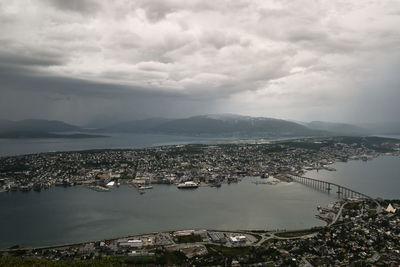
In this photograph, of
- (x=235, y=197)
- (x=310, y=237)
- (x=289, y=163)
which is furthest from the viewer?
(x=289, y=163)

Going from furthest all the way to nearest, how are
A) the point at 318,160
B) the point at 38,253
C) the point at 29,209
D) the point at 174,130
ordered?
the point at 174,130
the point at 318,160
the point at 29,209
the point at 38,253

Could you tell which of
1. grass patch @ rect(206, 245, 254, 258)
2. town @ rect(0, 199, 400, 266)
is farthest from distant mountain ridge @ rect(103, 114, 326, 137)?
grass patch @ rect(206, 245, 254, 258)

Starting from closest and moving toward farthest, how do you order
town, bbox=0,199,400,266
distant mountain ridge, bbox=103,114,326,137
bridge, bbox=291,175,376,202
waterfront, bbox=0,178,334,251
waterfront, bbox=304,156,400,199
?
town, bbox=0,199,400,266 < waterfront, bbox=0,178,334,251 < bridge, bbox=291,175,376,202 < waterfront, bbox=304,156,400,199 < distant mountain ridge, bbox=103,114,326,137

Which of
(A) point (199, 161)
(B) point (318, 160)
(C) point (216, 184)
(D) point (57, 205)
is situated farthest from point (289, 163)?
(D) point (57, 205)

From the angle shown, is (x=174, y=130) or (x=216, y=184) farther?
(x=174, y=130)

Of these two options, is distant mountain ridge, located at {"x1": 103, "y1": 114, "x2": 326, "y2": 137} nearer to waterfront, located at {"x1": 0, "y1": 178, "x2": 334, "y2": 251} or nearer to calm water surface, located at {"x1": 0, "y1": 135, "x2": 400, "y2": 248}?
calm water surface, located at {"x1": 0, "y1": 135, "x2": 400, "y2": 248}

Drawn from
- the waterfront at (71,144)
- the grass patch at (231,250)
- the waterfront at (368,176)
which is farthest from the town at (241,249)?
the waterfront at (71,144)

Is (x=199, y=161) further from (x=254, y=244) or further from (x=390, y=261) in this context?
(x=390, y=261)
